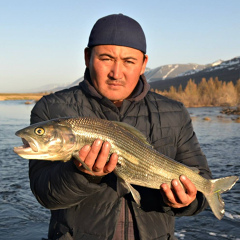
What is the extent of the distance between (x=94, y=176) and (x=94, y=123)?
490 millimetres

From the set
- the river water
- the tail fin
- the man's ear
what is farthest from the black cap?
the river water

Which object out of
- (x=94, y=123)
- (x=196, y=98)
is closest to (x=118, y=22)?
(x=94, y=123)

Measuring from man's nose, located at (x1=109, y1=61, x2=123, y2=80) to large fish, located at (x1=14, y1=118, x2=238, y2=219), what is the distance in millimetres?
603

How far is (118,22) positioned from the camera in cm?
364

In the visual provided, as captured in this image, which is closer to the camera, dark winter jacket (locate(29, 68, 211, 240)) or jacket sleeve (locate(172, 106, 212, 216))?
dark winter jacket (locate(29, 68, 211, 240))

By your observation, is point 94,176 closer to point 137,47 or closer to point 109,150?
point 109,150

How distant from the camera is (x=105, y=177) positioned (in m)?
3.32

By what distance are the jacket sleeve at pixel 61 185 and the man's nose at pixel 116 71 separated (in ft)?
3.55

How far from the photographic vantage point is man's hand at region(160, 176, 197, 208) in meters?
3.24

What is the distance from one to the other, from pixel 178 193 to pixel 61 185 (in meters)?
1.15

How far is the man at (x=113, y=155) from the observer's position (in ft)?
9.82

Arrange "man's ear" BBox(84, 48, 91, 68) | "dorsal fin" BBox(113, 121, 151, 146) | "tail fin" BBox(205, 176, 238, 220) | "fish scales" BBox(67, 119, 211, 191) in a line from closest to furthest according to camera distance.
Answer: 1. "fish scales" BBox(67, 119, 211, 191)
2. "dorsal fin" BBox(113, 121, 151, 146)
3. "tail fin" BBox(205, 176, 238, 220)
4. "man's ear" BBox(84, 48, 91, 68)

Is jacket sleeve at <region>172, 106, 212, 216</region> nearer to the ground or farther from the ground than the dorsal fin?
nearer to the ground

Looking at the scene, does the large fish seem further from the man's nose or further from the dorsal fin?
the man's nose
